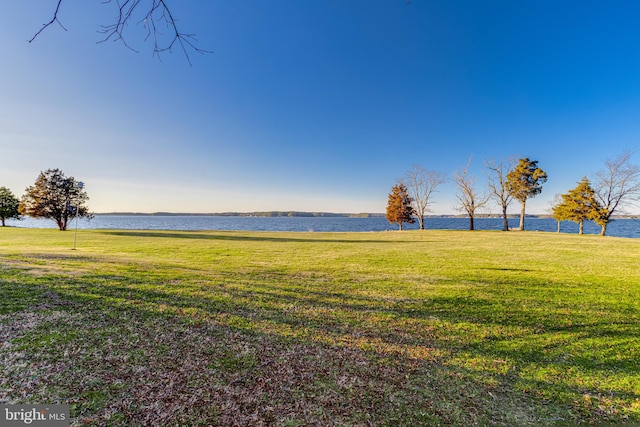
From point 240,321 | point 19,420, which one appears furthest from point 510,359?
point 19,420

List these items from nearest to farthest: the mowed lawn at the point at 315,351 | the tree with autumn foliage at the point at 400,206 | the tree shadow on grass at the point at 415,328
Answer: the mowed lawn at the point at 315,351
the tree shadow on grass at the point at 415,328
the tree with autumn foliage at the point at 400,206

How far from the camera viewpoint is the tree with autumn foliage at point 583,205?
3198cm

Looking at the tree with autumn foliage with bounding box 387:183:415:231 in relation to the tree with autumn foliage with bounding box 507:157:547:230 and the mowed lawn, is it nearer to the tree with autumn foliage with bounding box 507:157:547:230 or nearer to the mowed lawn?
the tree with autumn foliage with bounding box 507:157:547:230

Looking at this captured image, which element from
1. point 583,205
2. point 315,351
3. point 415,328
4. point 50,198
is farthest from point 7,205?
point 583,205

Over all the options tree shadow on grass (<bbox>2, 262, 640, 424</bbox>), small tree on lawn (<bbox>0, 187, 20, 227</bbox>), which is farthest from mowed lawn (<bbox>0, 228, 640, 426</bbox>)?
small tree on lawn (<bbox>0, 187, 20, 227</bbox>)

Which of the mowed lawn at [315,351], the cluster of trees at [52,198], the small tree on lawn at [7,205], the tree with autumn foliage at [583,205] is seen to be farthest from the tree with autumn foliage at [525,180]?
the small tree on lawn at [7,205]

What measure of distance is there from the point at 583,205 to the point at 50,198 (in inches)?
2710

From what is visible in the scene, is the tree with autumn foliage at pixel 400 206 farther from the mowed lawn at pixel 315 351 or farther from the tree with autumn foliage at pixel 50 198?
the tree with autumn foliage at pixel 50 198

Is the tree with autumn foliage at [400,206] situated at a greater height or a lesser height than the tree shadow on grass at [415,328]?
greater

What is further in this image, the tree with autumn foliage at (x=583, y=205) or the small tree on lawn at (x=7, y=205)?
the small tree on lawn at (x=7, y=205)

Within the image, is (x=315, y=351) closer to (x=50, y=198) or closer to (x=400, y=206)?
(x=400, y=206)

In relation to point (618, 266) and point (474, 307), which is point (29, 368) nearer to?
point (474, 307)

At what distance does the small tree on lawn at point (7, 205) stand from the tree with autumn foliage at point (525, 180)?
241ft

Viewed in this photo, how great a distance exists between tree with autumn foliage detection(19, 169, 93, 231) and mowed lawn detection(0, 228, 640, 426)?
37.0 meters
